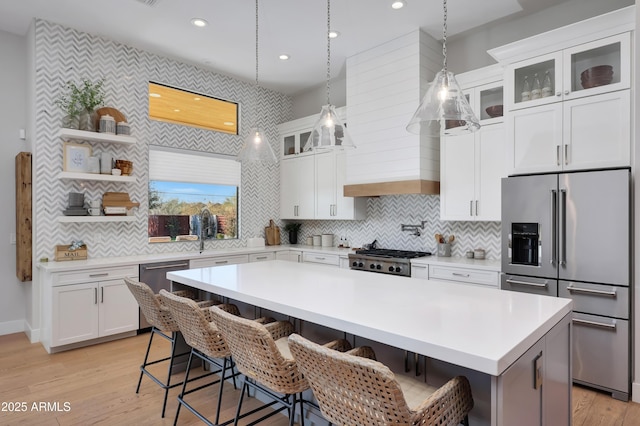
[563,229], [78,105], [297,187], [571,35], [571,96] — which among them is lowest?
[563,229]

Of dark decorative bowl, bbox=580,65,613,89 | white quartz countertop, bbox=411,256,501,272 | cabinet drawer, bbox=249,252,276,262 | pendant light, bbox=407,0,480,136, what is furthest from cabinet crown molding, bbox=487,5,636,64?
cabinet drawer, bbox=249,252,276,262

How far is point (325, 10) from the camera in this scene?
12.0 ft

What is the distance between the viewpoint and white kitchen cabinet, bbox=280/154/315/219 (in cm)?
558

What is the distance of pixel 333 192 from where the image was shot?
5.25m

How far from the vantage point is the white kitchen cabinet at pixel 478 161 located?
366 cm

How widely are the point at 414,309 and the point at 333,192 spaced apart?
354cm

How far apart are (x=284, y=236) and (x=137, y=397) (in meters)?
3.62

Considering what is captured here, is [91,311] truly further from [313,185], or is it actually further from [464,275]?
[464,275]

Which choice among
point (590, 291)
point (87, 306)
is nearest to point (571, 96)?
point (590, 291)

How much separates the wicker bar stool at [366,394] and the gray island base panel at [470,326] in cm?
15

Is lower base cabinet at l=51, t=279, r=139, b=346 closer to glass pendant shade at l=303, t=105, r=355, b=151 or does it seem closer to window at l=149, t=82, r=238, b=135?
window at l=149, t=82, r=238, b=135

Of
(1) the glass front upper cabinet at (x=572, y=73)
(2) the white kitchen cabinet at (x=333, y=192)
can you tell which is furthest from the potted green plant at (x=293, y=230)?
(1) the glass front upper cabinet at (x=572, y=73)

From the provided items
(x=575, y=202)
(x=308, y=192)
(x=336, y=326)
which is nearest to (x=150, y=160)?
(x=308, y=192)

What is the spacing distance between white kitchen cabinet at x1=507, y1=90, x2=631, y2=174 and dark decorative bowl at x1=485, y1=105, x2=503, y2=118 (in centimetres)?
37
